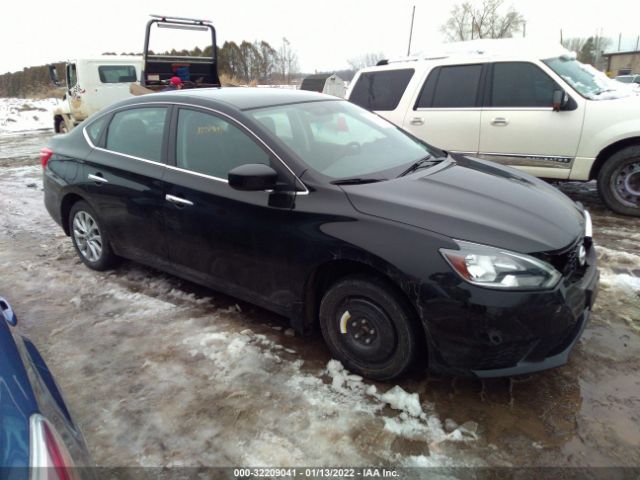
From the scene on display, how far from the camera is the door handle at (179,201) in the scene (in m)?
3.34

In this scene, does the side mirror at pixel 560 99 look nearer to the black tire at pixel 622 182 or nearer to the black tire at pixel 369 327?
the black tire at pixel 622 182

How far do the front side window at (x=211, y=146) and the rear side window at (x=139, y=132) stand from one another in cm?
24

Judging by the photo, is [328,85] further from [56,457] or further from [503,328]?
[56,457]

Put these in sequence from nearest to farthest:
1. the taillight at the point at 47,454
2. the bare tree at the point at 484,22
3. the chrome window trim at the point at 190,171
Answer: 1. the taillight at the point at 47,454
2. the chrome window trim at the point at 190,171
3. the bare tree at the point at 484,22

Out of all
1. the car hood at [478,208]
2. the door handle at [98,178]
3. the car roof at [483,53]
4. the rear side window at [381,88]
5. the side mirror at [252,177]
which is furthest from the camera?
the rear side window at [381,88]

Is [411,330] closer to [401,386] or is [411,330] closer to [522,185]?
[401,386]

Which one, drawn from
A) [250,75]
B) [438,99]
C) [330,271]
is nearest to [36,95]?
[250,75]

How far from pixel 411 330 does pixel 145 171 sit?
236 cm

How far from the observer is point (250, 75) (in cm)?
3050

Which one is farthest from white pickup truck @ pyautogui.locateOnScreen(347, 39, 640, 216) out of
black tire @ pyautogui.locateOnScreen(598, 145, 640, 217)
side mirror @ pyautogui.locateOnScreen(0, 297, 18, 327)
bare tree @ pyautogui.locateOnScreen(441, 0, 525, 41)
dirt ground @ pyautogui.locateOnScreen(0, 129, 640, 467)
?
bare tree @ pyautogui.locateOnScreen(441, 0, 525, 41)

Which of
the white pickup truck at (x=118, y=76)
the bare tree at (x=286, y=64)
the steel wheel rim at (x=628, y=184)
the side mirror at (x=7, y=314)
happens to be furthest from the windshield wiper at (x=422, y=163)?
the bare tree at (x=286, y=64)

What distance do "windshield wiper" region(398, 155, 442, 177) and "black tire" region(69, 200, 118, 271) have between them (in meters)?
2.72

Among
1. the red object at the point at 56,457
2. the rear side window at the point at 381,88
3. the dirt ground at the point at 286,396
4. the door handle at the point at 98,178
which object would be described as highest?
the rear side window at the point at 381,88

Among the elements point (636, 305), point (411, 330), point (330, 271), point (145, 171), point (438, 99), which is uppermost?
point (438, 99)
